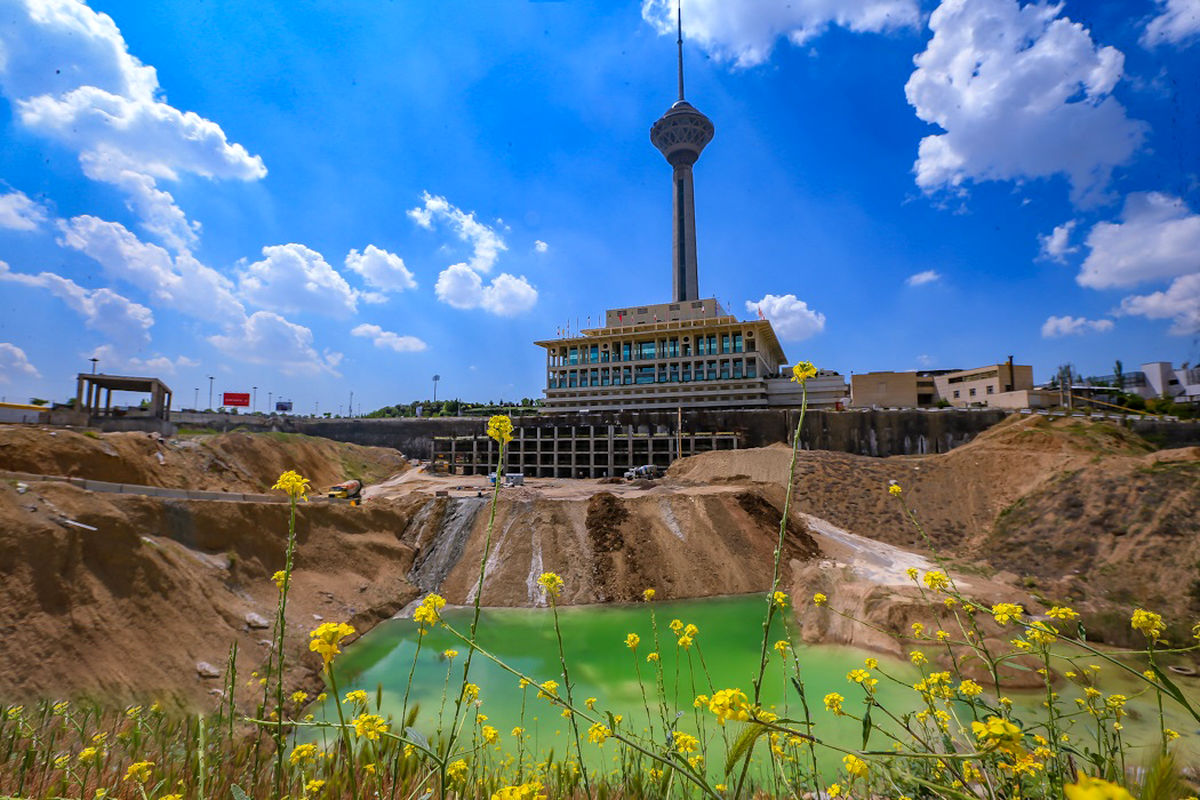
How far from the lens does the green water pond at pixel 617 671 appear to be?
10695 mm

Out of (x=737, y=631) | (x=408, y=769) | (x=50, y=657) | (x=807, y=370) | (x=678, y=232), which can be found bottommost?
(x=737, y=631)

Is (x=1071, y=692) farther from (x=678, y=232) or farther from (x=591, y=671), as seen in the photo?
(x=678, y=232)

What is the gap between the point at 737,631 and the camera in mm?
16750

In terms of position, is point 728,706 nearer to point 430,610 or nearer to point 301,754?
point 430,610

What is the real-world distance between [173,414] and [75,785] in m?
70.8

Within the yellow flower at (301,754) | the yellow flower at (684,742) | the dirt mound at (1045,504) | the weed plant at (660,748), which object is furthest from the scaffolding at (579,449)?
the yellow flower at (301,754)

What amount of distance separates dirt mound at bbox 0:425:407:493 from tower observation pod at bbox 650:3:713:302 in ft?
185

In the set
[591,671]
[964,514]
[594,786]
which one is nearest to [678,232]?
[964,514]

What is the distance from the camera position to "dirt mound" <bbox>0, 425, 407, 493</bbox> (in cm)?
2092

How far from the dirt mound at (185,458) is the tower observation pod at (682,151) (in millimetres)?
56242

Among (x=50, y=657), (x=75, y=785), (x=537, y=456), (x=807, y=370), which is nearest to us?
(x=807, y=370)

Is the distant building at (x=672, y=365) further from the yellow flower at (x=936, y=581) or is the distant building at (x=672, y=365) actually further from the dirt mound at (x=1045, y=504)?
the yellow flower at (x=936, y=581)

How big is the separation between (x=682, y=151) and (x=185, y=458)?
299 feet

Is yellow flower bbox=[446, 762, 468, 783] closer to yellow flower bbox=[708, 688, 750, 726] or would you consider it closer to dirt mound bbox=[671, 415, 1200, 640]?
yellow flower bbox=[708, 688, 750, 726]
